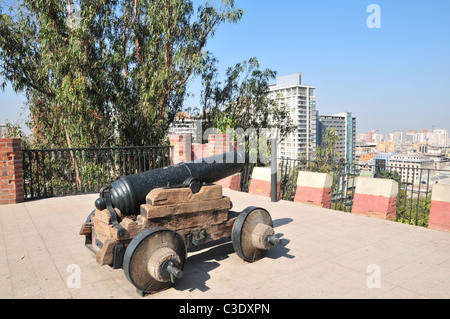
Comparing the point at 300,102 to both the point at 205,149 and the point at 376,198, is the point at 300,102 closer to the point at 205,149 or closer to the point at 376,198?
the point at 205,149

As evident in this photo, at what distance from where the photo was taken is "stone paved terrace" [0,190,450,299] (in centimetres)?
298

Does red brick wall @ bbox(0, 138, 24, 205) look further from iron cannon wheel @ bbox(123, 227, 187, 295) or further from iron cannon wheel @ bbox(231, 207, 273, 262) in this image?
iron cannon wheel @ bbox(231, 207, 273, 262)

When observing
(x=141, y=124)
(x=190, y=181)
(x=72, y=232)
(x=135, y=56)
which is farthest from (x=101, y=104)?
(x=190, y=181)

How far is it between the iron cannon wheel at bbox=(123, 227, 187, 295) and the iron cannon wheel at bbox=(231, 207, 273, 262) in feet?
2.65

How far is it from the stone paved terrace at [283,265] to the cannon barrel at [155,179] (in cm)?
77

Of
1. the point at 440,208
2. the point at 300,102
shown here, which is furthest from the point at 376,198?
the point at 300,102

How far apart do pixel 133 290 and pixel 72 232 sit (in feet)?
7.94

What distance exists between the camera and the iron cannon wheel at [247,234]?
11.8 feet

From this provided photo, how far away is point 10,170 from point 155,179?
5.26 metres

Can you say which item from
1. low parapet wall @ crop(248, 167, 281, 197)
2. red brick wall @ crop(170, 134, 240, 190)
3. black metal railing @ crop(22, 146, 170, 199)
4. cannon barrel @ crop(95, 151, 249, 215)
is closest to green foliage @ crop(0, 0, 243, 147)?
black metal railing @ crop(22, 146, 170, 199)

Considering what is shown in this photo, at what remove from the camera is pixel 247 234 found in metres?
3.68

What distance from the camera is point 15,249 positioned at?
4.18 metres

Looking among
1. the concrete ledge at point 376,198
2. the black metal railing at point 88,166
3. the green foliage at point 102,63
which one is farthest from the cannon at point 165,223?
the green foliage at point 102,63

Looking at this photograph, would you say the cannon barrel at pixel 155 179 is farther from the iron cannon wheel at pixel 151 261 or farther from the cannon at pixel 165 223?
the iron cannon wheel at pixel 151 261
